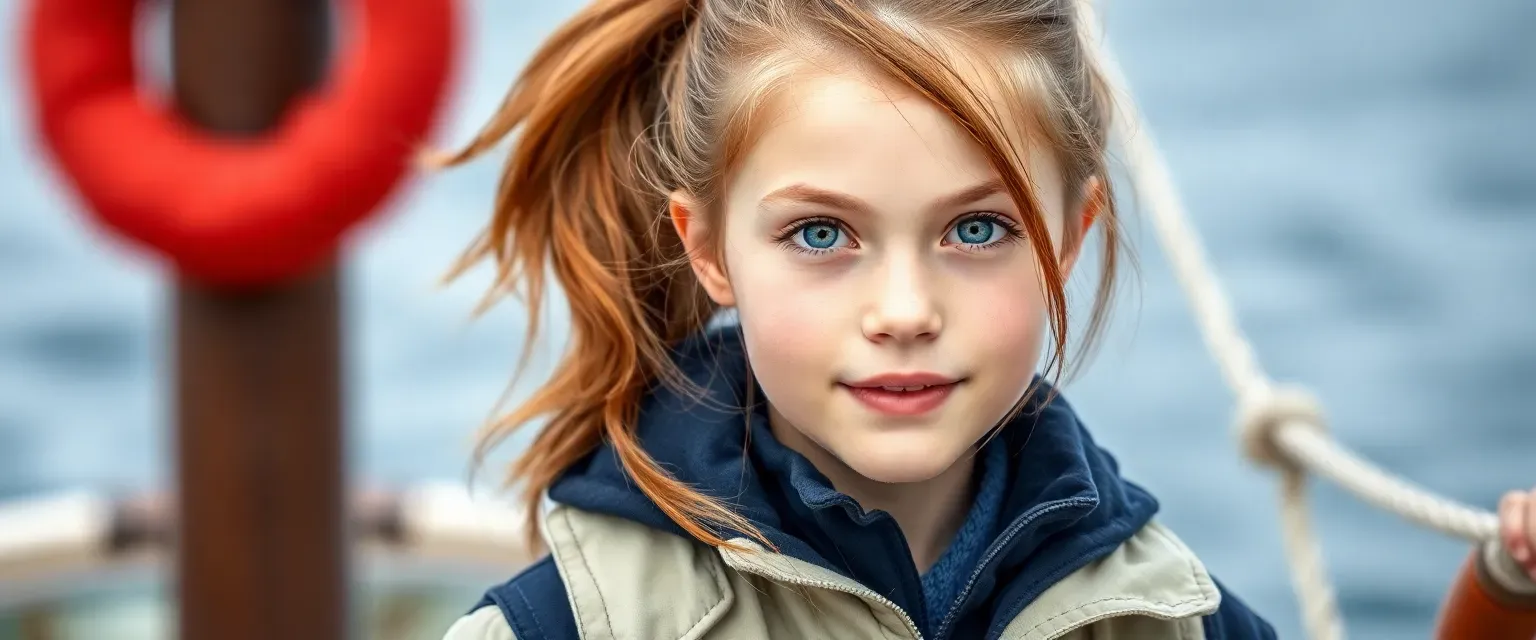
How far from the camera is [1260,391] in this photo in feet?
5.31

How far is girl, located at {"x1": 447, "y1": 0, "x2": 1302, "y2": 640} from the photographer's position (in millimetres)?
1052

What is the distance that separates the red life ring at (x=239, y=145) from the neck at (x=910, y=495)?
910 millimetres

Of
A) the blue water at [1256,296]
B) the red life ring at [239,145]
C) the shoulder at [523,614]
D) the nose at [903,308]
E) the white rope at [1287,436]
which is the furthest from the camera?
the blue water at [1256,296]

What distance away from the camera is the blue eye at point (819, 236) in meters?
1.06

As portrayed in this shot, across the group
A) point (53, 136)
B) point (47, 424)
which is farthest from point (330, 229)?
point (47, 424)

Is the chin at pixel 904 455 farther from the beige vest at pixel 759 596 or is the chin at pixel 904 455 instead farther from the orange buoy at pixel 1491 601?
the orange buoy at pixel 1491 601

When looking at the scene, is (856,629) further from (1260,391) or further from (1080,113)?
(1260,391)

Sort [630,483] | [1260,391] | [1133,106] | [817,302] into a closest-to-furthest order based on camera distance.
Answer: [817,302]
[630,483]
[1133,106]
[1260,391]

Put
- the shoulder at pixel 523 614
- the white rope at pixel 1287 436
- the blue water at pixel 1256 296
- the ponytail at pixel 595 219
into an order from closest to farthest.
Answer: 1. the shoulder at pixel 523 614
2. the ponytail at pixel 595 219
3. the white rope at pixel 1287 436
4. the blue water at pixel 1256 296

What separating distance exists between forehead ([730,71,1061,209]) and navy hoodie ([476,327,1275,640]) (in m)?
0.20

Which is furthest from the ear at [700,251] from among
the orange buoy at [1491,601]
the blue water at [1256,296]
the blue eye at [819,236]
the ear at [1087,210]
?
the blue water at [1256,296]

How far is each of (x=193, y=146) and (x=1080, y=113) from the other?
3.91 ft

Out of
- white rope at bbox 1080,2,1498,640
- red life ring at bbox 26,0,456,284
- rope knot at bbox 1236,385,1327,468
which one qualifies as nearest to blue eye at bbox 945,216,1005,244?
white rope at bbox 1080,2,1498,640

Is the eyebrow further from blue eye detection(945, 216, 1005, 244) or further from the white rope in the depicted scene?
the white rope
